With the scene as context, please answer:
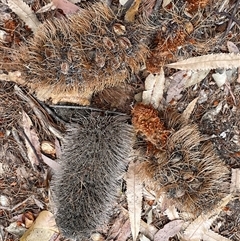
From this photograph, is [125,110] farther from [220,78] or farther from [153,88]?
[220,78]

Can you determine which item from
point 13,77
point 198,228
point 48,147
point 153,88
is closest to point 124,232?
point 198,228

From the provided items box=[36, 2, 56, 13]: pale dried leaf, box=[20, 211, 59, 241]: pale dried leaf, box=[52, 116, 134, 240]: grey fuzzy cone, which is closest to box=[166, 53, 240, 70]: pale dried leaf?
box=[52, 116, 134, 240]: grey fuzzy cone

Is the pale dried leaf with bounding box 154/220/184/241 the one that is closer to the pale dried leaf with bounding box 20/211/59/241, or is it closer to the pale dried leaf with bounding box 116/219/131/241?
the pale dried leaf with bounding box 116/219/131/241

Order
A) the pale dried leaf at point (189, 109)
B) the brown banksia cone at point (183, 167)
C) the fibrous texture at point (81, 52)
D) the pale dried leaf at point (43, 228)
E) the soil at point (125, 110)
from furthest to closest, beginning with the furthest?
the pale dried leaf at point (43, 228) → the pale dried leaf at point (189, 109) → the soil at point (125, 110) → the brown banksia cone at point (183, 167) → the fibrous texture at point (81, 52)

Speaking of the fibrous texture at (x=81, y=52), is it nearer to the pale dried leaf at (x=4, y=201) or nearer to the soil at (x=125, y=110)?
the soil at (x=125, y=110)

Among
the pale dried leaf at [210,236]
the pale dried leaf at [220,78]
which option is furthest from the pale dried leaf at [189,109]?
the pale dried leaf at [210,236]
